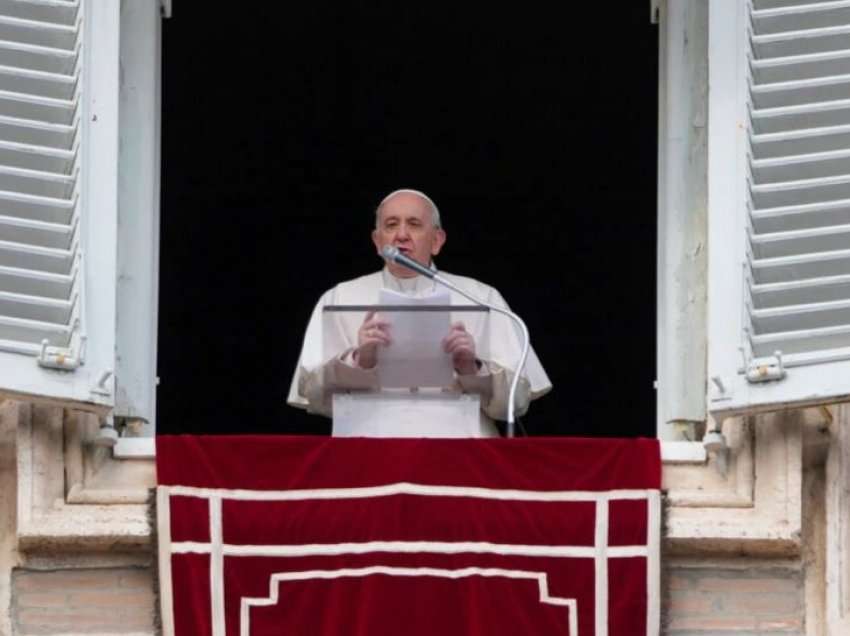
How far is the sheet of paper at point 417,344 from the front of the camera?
10.6m

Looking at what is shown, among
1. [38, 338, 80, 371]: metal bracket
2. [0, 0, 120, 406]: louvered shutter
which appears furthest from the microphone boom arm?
[38, 338, 80, 371]: metal bracket

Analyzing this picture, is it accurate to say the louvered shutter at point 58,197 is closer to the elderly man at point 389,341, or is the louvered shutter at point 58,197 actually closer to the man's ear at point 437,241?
the elderly man at point 389,341

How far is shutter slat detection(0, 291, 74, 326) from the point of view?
34.3 feet

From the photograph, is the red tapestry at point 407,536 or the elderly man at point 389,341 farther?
the elderly man at point 389,341

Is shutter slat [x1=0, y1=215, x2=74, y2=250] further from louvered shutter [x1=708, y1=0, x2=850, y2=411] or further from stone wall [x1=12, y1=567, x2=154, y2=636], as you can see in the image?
louvered shutter [x1=708, y1=0, x2=850, y2=411]

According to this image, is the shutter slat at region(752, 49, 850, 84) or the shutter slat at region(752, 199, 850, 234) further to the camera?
the shutter slat at region(752, 49, 850, 84)

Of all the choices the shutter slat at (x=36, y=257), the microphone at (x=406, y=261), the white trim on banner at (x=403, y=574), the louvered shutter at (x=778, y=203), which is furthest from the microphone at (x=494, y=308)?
the shutter slat at (x=36, y=257)

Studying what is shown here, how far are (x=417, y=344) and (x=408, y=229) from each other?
51.8 inches

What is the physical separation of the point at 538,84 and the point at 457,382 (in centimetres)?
365

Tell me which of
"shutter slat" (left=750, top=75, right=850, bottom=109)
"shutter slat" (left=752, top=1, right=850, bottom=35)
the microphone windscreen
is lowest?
the microphone windscreen

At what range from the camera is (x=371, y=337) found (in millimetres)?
10633

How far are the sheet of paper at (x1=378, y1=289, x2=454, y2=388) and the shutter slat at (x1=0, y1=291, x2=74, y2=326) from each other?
84 cm

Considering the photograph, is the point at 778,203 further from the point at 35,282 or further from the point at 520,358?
the point at 35,282

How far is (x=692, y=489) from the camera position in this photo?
10523 millimetres
